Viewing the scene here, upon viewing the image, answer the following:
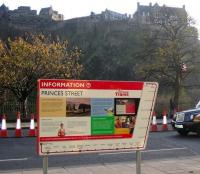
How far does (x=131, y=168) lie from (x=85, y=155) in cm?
255

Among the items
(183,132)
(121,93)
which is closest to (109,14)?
(183,132)

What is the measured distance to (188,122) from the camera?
18203mm

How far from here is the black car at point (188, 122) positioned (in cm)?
1807

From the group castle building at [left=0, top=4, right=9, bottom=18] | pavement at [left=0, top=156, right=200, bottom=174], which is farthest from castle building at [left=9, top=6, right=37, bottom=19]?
pavement at [left=0, top=156, right=200, bottom=174]

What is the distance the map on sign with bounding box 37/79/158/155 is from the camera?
6.65 m

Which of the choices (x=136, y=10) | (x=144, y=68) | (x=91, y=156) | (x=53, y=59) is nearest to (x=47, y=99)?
(x=91, y=156)

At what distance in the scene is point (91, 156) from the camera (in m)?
12.6

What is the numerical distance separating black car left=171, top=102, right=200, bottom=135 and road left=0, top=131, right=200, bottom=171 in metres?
0.58

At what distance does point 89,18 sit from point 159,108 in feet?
259

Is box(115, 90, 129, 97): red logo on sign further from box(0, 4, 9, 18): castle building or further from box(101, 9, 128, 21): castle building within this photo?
box(0, 4, 9, 18): castle building

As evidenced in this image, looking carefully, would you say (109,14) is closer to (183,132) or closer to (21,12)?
(21,12)

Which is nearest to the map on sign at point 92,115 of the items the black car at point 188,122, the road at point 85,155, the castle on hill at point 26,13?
the road at point 85,155

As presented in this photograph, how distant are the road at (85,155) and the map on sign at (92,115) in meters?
4.15

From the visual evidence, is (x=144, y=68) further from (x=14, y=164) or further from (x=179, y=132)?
(x=14, y=164)
